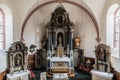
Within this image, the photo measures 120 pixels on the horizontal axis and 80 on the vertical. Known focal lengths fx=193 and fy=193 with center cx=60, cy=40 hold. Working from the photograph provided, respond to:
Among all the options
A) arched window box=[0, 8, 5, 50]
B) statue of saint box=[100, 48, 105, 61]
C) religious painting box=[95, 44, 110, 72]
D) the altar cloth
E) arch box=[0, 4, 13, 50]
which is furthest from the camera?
the altar cloth

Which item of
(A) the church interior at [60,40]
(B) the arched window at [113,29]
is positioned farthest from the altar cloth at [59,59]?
(B) the arched window at [113,29]

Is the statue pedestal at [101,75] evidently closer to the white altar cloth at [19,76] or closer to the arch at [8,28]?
the white altar cloth at [19,76]

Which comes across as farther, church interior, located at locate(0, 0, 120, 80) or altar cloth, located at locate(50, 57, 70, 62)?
altar cloth, located at locate(50, 57, 70, 62)

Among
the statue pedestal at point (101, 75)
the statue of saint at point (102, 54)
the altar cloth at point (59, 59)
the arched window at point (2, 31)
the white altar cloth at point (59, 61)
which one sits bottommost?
the statue pedestal at point (101, 75)

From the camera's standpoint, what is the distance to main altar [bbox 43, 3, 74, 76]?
14.5 metres

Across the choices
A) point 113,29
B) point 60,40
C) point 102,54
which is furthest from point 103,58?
point 60,40

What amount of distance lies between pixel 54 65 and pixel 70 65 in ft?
3.98

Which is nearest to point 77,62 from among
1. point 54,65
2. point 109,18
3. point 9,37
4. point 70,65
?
point 70,65

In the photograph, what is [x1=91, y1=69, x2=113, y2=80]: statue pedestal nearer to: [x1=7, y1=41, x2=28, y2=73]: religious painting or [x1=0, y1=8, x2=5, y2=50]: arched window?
[x1=7, y1=41, x2=28, y2=73]: religious painting

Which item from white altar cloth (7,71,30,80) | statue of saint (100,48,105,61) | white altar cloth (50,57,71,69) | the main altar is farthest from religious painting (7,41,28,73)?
statue of saint (100,48,105,61)

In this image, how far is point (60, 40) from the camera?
577 inches

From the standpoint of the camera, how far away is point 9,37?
12.2 m

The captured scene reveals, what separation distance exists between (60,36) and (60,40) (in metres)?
0.34

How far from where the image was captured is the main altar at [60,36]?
570 inches
